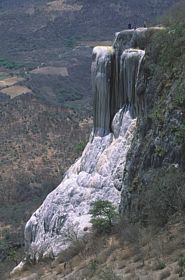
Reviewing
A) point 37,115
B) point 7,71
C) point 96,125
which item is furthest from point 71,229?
point 7,71

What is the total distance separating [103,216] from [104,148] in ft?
15.0

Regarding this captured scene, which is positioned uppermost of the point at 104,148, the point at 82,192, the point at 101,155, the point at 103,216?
the point at 104,148

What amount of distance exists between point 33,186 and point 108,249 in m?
62.0

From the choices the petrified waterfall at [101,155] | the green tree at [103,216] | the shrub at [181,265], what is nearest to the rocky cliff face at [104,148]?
the petrified waterfall at [101,155]

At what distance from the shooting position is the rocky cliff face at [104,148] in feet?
72.7

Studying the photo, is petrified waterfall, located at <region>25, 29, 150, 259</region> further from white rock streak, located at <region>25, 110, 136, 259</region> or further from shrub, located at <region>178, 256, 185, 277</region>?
shrub, located at <region>178, 256, 185, 277</region>

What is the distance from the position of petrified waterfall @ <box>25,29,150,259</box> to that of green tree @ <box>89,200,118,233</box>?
3.49 feet

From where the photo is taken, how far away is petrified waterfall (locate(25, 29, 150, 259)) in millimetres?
22375

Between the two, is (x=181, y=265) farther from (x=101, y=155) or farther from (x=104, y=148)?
(x=104, y=148)

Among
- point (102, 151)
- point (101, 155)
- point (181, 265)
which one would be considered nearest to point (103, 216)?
point (101, 155)

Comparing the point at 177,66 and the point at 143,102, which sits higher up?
the point at 177,66

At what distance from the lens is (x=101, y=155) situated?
23.9m

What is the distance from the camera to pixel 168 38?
67.9ft

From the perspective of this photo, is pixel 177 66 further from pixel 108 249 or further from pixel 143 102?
pixel 108 249
